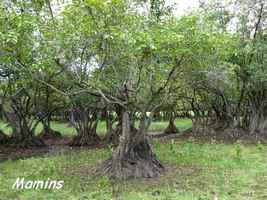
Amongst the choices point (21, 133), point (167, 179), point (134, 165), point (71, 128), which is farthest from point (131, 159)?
point (71, 128)

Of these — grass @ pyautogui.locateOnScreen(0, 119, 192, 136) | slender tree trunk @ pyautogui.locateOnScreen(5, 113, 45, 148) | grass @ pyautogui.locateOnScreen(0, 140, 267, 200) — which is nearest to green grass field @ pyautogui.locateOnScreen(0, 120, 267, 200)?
grass @ pyautogui.locateOnScreen(0, 140, 267, 200)

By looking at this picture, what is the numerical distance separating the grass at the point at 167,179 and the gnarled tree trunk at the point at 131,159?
32 centimetres

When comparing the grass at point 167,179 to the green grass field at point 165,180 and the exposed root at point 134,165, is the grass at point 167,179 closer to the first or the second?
the green grass field at point 165,180

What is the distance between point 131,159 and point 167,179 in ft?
Result: 3.26

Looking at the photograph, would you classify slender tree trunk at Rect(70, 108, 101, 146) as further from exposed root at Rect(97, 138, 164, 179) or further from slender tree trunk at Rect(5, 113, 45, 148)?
exposed root at Rect(97, 138, 164, 179)

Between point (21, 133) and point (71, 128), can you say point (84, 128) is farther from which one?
point (71, 128)

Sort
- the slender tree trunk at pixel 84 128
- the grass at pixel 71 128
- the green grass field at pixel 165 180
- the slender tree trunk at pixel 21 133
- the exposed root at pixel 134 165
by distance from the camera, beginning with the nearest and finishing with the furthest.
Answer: the green grass field at pixel 165 180 → the exposed root at pixel 134 165 → the slender tree trunk at pixel 21 133 → the slender tree trunk at pixel 84 128 → the grass at pixel 71 128

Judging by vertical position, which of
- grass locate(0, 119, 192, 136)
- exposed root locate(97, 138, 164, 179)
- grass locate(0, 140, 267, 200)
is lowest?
grass locate(0, 119, 192, 136)

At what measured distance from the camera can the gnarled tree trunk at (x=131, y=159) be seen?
7.23 meters

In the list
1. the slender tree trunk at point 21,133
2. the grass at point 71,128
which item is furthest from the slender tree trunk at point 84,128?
the grass at point 71,128

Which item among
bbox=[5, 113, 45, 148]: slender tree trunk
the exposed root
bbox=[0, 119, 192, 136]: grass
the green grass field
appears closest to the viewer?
the green grass field

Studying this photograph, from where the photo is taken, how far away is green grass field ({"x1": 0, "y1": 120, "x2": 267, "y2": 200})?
233 inches

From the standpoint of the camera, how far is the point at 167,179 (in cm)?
698

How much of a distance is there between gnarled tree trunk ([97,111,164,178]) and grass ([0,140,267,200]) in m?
0.32
